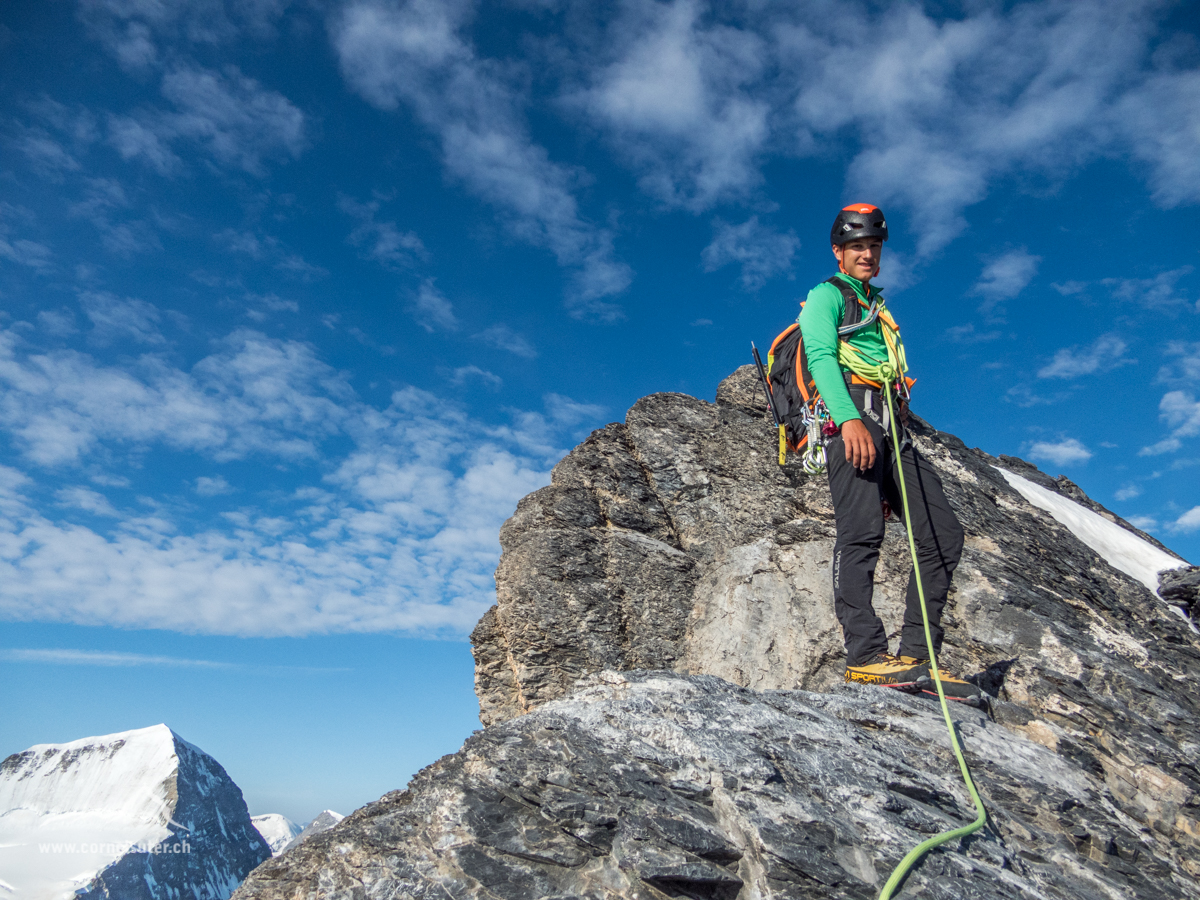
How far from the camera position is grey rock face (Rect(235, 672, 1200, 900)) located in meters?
3.05

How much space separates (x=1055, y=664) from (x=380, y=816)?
6.21 m

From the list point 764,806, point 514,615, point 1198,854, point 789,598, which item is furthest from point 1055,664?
point 514,615

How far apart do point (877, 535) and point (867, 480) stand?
1.61 ft

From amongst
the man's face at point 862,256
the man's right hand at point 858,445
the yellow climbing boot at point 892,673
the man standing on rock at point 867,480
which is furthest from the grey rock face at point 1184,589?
the man's face at point 862,256

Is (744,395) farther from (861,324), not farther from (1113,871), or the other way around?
(1113,871)

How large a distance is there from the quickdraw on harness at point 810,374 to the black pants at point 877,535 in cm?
19

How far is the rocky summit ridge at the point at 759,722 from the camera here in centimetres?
316

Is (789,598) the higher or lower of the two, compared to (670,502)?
lower

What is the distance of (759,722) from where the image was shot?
417 cm

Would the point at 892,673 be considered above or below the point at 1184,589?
below

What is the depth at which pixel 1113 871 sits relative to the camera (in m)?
3.93

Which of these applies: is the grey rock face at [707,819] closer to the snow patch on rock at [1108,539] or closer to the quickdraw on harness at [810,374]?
the quickdraw on harness at [810,374]

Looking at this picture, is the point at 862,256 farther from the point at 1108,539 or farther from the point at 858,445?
the point at 1108,539

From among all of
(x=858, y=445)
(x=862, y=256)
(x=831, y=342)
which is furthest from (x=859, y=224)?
(x=858, y=445)
